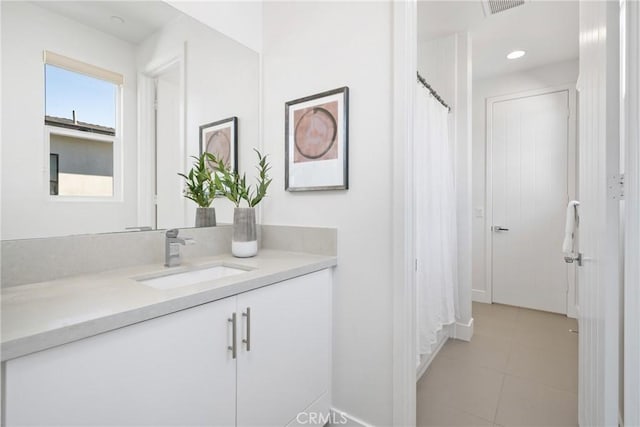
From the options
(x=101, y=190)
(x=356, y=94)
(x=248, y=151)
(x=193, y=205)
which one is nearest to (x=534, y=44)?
(x=356, y=94)

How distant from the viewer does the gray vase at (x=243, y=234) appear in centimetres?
150

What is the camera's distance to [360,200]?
55.9 inches

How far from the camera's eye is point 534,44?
108 inches

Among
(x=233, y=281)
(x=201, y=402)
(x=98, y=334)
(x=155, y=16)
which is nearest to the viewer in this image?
(x=98, y=334)

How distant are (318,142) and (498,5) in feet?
6.27

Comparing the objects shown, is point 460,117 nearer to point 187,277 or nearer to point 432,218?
point 432,218

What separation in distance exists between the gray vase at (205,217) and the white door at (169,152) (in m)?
0.08

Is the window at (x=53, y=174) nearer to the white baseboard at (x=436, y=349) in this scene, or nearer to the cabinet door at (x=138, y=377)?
the cabinet door at (x=138, y=377)

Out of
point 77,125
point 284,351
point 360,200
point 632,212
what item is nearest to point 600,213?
point 632,212

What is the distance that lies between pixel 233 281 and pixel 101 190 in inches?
27.6

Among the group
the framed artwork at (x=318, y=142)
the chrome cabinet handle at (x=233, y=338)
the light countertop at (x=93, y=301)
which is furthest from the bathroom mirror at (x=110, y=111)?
the chrome cabinet handle at (x=233, y=338)

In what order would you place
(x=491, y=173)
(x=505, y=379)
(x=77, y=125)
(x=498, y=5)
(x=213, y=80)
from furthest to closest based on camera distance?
(x=491, y=173)
(x=498, y=5)
(x=505, y=379)
(x=213, y=80)
(x=77, y=125)

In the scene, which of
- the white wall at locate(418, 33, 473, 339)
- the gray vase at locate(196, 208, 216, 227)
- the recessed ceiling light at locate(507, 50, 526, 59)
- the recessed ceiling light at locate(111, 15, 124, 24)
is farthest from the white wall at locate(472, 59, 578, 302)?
the recessed ceiling light at locate(111, 15, 124, 24)

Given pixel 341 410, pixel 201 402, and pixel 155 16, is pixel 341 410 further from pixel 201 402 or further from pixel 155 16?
pixel 155 16
